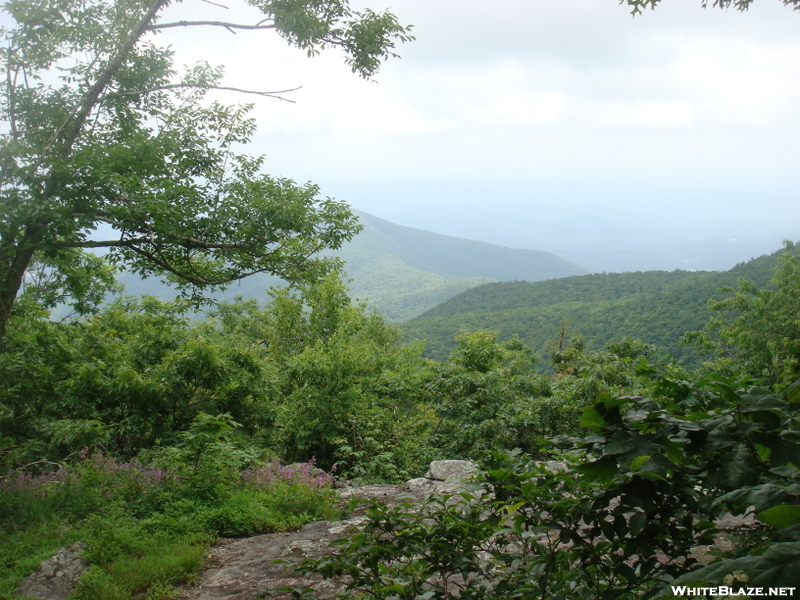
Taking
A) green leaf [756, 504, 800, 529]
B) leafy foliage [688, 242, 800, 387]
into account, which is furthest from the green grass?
leafy foliage [688, 242, 800, 387]

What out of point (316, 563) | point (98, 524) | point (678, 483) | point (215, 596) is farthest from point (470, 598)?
point (98, 524)

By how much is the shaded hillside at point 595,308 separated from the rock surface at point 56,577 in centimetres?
3043

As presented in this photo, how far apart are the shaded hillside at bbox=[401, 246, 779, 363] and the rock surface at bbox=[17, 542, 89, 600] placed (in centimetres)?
3043

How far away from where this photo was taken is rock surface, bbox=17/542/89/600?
142 inches

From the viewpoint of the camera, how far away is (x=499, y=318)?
6794 cm

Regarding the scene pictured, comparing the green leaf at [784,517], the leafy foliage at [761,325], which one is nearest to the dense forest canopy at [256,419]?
the green leaf at [784,517]

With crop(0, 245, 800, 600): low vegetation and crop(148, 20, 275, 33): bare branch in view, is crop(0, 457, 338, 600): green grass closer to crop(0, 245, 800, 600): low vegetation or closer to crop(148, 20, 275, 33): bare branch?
crop(0, 245, 800, 600): low vegetation

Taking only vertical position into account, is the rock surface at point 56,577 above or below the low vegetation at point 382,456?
below

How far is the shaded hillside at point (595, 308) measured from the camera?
1838 inches

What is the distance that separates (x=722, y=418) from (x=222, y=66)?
7.99 metres

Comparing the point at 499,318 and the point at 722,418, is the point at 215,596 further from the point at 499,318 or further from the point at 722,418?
the point at 499,318

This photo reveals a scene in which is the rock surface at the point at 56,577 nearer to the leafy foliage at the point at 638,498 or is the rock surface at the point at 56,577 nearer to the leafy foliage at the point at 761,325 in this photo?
the leafy foliage at the point at 638,498

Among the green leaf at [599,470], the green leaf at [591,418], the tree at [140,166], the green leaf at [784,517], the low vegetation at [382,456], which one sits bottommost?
the low vegetation at [382,456]

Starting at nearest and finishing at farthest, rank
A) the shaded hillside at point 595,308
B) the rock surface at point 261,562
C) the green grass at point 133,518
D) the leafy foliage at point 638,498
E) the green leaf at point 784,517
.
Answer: the green leaf at point 784,517
the leafy foliage at point 638,498
the rock surface at point 261,562
the green grass at point 133,518
the shaded hillside at point 595,308
